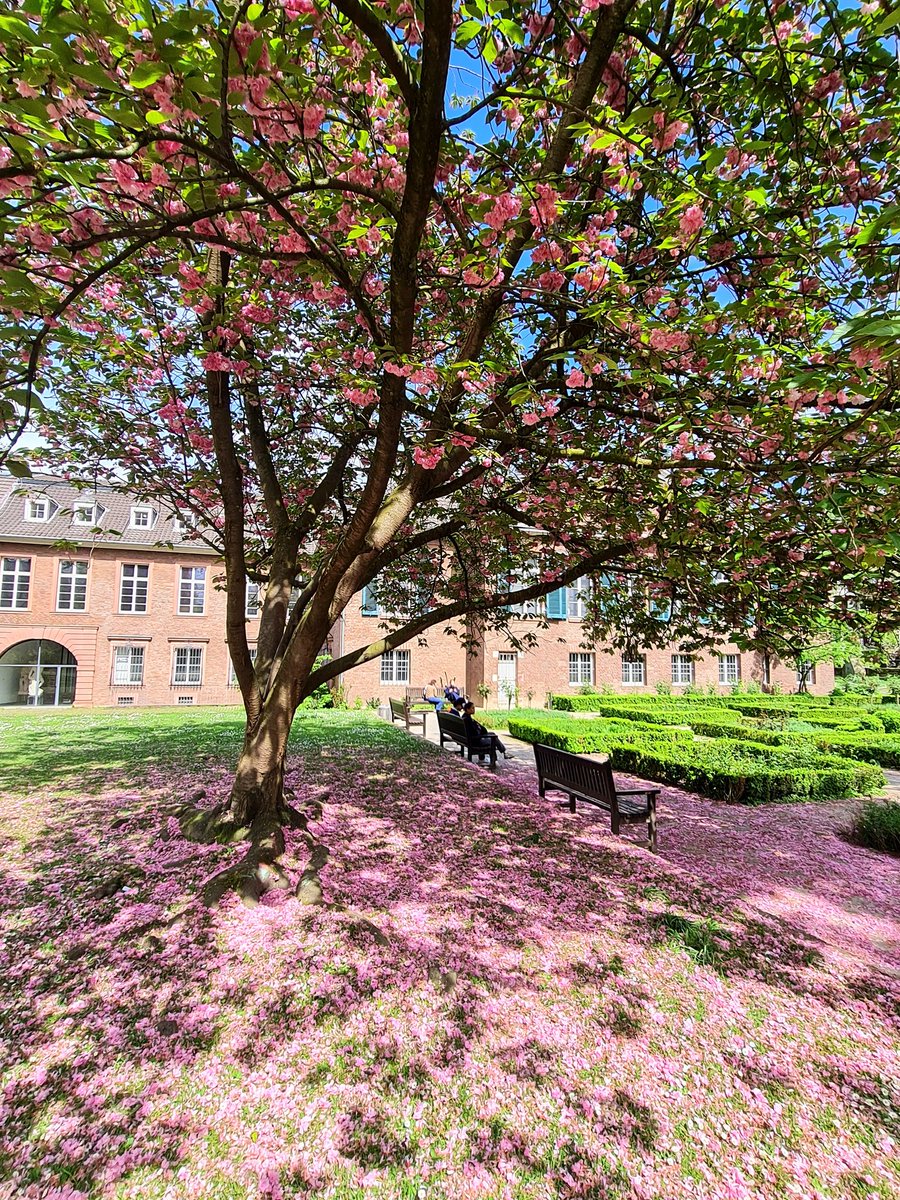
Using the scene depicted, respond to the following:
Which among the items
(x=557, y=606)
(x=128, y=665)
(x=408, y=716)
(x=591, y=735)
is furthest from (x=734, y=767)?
(x=128, y=665)

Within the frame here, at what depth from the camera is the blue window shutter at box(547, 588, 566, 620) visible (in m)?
26.5

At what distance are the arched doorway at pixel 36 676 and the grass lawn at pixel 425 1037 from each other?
26.2 metres

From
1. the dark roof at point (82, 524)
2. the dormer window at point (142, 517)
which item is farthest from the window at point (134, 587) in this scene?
the dormer window at point (142, 517)

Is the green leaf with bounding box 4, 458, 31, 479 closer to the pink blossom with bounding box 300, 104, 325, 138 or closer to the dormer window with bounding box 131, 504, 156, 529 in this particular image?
Answer: the pink blossom with bounding box 300, 104, 325, 138

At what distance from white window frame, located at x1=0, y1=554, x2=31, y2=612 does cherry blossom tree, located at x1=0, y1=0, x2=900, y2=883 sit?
22127 millimetres

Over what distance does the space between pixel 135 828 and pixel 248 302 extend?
531 cm

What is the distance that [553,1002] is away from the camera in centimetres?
331

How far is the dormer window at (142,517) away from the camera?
26.2 metres

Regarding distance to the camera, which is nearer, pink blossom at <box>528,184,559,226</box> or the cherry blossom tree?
the cherry blossom tree

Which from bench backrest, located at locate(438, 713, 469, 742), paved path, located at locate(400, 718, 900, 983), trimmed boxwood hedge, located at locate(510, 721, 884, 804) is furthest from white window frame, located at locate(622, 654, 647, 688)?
paved path, located at locate(400, 718, 900, 983)

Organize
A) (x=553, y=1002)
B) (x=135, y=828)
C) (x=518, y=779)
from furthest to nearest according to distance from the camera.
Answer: (x=518, y=779), (x=135, y=828), (x=553, y=1002)

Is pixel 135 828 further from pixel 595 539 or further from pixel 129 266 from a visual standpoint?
pixel 595 539

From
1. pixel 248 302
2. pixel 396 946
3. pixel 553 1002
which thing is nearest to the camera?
pixel 553 1002

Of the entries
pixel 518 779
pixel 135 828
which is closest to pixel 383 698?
pixel 518 779
